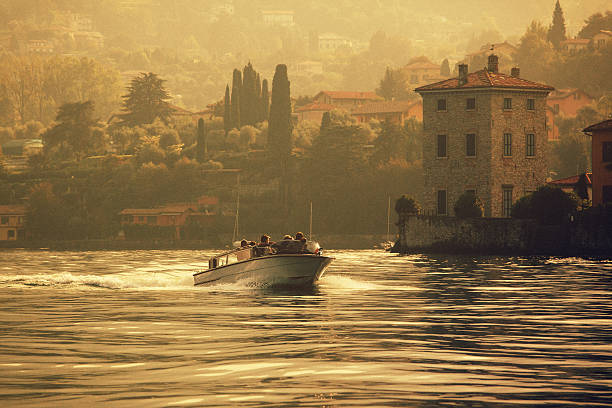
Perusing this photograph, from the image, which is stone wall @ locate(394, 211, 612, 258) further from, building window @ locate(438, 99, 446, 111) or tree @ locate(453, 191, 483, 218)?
building window @ locate(438, 99, 446, 111)

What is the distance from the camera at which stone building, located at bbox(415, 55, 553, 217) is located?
78.8 m

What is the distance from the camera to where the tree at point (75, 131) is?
15212 centimetres

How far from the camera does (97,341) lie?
22.5m

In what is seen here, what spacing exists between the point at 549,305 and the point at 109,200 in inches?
4055

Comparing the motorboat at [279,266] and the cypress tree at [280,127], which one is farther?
the cypress tree at [280,127]

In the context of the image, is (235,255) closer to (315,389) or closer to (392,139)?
(315,389)

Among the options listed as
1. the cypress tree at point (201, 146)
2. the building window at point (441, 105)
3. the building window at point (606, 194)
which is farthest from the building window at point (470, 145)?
the cypress tree at point (201, 146)

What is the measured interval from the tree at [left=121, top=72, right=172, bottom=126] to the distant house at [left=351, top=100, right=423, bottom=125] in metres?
33.2

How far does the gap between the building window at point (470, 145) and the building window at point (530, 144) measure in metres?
4.24

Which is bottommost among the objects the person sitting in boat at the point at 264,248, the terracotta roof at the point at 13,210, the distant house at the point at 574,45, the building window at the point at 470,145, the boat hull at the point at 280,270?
the boat hull at the point at 280,270

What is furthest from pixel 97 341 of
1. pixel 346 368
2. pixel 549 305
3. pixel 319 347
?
pixel 549 305

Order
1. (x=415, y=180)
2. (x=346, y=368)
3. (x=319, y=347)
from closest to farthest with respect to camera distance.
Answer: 1. (x=346, y=368)
2. (x=319, y=347)
3. (x=415, y=180)

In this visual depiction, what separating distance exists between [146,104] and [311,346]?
15957 centimetres

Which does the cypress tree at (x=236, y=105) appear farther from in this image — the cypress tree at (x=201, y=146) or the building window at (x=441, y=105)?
the building window at (x=441, y=105)
